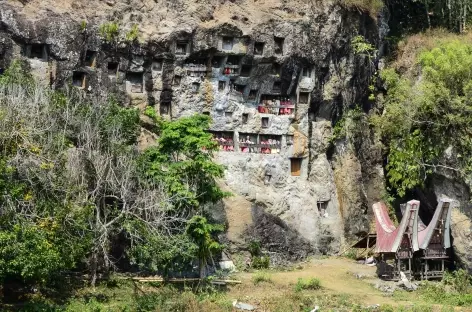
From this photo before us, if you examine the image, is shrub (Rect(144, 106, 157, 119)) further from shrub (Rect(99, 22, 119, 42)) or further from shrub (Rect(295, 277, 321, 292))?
shrub (Rect(295, 277, 321, 292))

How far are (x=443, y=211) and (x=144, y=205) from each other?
928 cm

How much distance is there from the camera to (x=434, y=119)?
24.4 meters

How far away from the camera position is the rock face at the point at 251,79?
77.4ft

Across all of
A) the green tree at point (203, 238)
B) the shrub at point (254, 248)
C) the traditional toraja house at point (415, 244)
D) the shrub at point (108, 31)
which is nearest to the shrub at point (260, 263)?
the shrub at point (254, 248)

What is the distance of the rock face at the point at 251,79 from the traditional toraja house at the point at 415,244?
260cm

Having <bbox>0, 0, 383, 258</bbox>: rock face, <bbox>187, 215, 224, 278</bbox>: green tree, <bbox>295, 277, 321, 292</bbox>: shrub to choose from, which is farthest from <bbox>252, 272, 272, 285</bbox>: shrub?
<bbox>0, 0, 383, 258</bbox>: rock face

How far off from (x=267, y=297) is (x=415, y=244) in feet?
17.4

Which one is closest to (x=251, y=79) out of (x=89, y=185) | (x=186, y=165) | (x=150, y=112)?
(x=150, y=112)

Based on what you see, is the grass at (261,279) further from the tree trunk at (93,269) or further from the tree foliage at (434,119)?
the tree foliage at (434,119)

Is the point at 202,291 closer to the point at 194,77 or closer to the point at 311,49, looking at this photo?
the point at 194,77

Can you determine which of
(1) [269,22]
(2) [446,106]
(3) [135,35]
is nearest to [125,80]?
(3) [135,35]

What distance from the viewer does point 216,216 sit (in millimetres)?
23781

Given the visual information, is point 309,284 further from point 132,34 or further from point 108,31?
point 108,31

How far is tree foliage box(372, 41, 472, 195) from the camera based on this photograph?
2362 cm
